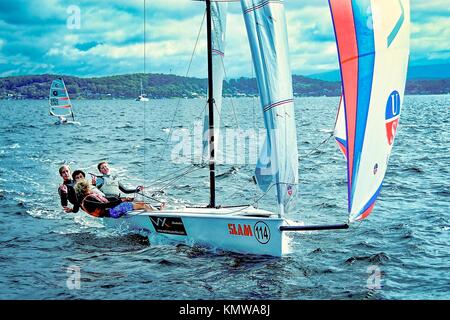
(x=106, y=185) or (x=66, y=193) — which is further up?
(x=106, y=185)

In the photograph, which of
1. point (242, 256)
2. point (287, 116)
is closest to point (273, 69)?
point (287, 116)

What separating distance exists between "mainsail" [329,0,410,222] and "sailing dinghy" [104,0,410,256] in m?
0.01

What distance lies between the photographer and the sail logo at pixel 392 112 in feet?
30.0

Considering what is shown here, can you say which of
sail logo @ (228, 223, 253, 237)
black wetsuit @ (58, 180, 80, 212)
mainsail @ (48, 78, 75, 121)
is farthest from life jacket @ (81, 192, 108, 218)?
mainsail @ (48, 78, 75, 121)

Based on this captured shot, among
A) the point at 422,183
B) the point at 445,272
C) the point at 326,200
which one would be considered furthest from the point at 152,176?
the point at 445,272

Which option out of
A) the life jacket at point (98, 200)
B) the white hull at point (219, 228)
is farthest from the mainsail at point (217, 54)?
the life jacket at point (98, 200)

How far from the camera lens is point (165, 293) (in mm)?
9992

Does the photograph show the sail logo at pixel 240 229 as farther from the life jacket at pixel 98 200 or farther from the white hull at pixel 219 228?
the life jacket at pixel 98 200

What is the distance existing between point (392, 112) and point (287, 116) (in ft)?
7.19

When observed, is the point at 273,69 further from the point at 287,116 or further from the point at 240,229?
the point at 240,229

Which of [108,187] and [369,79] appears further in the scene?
[108,187]

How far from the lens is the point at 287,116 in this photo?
35.7 ft
